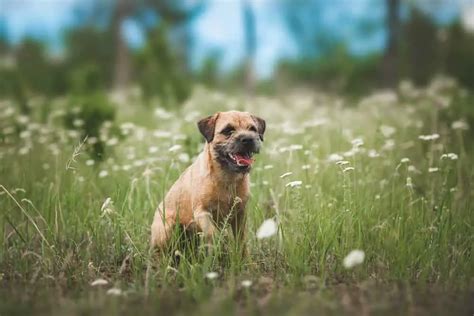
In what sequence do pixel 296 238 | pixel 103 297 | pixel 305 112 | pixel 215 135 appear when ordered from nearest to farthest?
pixel 103 297, pixel 296 238, pixel 215 135, pixel 305 112

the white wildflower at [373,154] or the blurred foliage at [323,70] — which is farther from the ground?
the white wildflower at [373,154]

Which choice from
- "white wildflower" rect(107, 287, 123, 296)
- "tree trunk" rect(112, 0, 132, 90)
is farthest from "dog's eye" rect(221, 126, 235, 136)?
"tree trunk" rect(112, 0, 132, 90)

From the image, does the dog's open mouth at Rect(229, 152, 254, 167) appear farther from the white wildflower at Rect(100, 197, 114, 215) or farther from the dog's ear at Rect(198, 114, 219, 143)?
the white wildflower at Rect(100, 197, 114, 215)

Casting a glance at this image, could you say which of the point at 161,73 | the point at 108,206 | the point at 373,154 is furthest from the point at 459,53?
the point at 108,206

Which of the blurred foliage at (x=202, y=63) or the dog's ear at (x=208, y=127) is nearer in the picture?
the dog's ear at (x=208, y=127)

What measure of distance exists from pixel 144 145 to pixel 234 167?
3597mm

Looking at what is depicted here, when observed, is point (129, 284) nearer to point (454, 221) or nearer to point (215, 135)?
point (215, 135)

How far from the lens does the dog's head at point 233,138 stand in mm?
5105

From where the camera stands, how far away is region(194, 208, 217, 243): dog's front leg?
16.1 feet

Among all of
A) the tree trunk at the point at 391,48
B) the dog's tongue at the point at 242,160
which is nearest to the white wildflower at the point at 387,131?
the dog's tongue at the point at 242,160

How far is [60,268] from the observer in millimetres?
5000

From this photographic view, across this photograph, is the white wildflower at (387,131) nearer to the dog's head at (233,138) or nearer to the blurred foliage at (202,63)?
the dog's head at (233,138)

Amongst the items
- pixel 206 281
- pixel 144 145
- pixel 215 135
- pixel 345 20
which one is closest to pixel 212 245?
pixel 206 281

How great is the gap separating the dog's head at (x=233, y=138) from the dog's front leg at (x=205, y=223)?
439 mm
